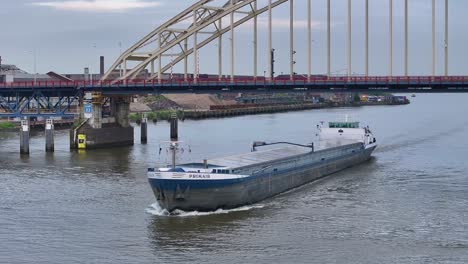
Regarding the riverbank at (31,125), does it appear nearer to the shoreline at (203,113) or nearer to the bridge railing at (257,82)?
the shoreline at (203,113)

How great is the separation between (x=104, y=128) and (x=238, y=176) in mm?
37495

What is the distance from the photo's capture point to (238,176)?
39.5m

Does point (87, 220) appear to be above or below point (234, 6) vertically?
below

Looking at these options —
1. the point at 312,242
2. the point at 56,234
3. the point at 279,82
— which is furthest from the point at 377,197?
the point at 279,82

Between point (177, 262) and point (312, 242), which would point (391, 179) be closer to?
point (312, 242)

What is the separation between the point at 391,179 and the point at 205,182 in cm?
1711

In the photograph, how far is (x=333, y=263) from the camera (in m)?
29.4

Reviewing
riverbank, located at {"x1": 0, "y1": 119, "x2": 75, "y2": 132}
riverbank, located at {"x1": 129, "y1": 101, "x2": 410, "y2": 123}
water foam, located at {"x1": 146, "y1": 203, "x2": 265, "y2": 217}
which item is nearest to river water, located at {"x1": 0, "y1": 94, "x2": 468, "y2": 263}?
water foam, located at {"x1": 146, "y1": 203, "x2": 265, "y2": 217}

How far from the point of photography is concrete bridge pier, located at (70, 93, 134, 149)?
72.4 meters

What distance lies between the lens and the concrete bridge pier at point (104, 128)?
7244 cm

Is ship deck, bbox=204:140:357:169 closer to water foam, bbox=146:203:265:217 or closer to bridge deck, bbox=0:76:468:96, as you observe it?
water foam, bbox=146:203:265:217

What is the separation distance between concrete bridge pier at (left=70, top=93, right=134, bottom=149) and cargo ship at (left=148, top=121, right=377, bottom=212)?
2280 centimetres

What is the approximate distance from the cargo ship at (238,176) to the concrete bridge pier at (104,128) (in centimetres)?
2280

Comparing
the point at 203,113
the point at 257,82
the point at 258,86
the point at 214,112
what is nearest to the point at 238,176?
the point at 257,82
